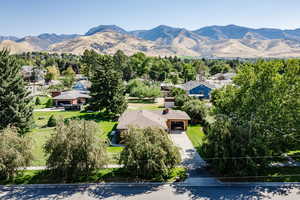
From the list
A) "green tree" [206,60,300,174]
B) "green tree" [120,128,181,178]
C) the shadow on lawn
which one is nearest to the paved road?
the shadow on lawn

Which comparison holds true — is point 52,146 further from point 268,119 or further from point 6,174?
point 268,119

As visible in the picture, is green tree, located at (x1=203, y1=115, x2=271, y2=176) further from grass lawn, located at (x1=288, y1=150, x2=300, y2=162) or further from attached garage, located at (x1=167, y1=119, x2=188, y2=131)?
attached garage, located at (x1=167, y1=119, x2=188, y2=131)

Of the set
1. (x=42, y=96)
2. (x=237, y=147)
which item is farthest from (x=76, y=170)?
A: (x=42, y=96)

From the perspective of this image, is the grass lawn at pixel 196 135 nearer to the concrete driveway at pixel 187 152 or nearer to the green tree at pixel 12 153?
the concrete driveway at pixel 187 152

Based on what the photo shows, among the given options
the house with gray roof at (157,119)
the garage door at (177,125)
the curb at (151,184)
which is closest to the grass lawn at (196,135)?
the garage door at (177,125)

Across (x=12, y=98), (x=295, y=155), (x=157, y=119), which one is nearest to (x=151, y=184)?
(x=157, y=119)

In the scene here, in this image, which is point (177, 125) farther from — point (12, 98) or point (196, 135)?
point (12, 98)
